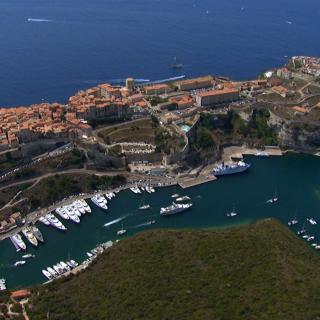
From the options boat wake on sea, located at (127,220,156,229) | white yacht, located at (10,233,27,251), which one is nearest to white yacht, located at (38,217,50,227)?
white yacht, located at (10,233,27,251)

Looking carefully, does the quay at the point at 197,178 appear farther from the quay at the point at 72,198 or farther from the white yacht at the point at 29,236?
the white yacht at the point at 29,236

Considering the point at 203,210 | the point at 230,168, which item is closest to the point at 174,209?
the point at 203,210

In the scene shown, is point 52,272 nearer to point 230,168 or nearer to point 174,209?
point 174,209

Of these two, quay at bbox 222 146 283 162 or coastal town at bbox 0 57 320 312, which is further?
quay at bbox 222 146 283 162

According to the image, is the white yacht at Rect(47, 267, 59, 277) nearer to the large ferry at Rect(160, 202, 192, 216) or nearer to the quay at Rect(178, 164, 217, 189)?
the large ferry at Rect(160, 202, 192, 216)

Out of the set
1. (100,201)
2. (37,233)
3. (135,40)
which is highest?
(135,40)

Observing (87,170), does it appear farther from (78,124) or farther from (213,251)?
(213,251)
